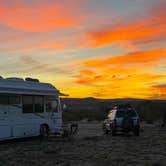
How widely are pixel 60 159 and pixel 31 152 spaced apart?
2901 millimetres

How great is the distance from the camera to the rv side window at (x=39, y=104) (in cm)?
2630

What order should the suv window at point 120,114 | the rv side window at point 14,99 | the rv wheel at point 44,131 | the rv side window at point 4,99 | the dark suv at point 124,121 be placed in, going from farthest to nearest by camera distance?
the suv window at point 120,114, the dark suv at point 124,121, the rv wheel at point 44,131, the rv side window at point 14,99, the rv side window at point 4,99

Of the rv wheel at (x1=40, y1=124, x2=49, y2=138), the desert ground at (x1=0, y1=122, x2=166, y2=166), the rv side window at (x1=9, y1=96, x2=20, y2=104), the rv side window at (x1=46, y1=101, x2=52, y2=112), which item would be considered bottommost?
the desert ground at (x1=0, y1=122, x2=166, y2=166)

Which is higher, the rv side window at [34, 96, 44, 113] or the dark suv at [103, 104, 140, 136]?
the rv side window at [34, 96, 44, 113]

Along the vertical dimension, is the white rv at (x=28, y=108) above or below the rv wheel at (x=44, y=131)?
above

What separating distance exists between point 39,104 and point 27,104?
1.26 metres

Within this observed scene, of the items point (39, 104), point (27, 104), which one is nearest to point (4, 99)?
point (27, 104)

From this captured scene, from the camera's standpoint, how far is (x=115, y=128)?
30594 millimetres

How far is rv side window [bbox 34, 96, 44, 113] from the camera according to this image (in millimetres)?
26297

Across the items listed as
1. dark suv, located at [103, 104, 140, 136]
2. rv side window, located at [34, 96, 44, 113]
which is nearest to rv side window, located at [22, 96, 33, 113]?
rv side window, located at [34, 96, 44, 113]

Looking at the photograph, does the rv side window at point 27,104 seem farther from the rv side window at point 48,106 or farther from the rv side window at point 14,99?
the rv side window at point 48,106

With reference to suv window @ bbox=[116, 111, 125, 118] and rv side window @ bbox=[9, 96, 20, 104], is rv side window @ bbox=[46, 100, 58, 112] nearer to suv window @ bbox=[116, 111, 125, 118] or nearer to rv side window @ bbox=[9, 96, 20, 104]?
rv side window @ bbox=[9, 96, 20, 104]

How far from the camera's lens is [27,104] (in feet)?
83.6

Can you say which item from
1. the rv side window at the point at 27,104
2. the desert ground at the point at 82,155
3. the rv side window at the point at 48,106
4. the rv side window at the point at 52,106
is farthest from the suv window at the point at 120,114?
the desert ground at the point at 82,155
